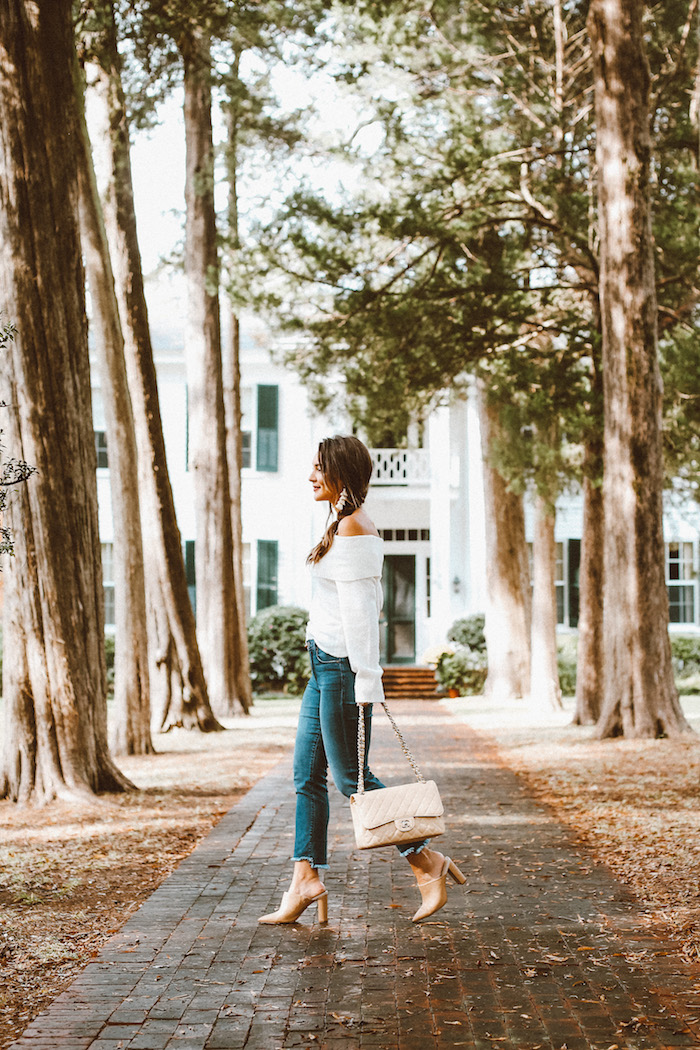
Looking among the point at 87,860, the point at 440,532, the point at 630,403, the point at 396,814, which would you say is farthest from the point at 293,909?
the point at 440,532

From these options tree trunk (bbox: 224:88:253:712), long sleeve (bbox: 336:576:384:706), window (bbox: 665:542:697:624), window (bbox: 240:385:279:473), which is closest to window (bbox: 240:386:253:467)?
window (bbox: 240:385:279:473)

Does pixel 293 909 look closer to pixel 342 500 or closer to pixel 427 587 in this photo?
pixel 342 500

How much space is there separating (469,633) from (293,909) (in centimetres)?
1986

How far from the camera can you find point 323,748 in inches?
196

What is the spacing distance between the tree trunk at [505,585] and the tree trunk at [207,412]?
524 centimetres

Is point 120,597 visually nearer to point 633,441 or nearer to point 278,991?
point 633,441

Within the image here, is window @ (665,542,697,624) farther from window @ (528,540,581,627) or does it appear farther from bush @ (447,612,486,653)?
bush @ (447,612,486,653)

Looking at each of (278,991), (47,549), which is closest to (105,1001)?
(278,991)

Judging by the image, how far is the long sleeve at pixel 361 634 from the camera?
469cm

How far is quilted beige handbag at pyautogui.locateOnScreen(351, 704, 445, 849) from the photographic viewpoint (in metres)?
4.54

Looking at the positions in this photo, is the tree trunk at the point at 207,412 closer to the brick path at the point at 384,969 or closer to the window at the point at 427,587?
the window at the point at 427,587

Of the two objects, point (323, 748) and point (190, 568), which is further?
point (190, 568)

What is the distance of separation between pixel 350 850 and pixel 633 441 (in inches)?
278

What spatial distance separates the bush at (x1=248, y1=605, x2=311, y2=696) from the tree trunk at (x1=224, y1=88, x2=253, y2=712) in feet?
12.9
